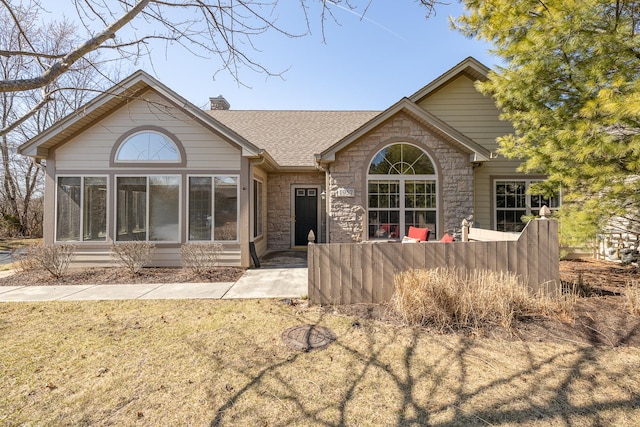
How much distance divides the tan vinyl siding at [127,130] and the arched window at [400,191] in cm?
467

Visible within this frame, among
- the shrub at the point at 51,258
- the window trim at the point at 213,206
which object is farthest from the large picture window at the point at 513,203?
the shrub at the point at 51,258

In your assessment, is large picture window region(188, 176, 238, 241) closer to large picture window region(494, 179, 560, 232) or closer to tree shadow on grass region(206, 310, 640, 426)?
tree shadow on grass region(206, 310, 640, 426)

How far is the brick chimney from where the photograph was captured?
16500 millimetres

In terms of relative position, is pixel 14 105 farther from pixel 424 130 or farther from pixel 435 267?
pixel 435 267

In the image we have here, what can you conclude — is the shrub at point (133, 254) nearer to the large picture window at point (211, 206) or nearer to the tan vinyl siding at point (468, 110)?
the large picture window at point (211, 206)

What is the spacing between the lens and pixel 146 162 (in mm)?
7988

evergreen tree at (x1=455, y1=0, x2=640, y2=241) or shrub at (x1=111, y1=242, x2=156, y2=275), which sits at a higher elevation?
evergreen tree at (x1=455, y1=0, x2=640, y2=241)

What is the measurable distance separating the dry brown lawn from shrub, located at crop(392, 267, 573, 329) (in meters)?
0.32

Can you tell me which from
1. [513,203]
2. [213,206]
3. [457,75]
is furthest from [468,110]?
[213,206]

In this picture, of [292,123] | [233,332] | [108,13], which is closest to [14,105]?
[292,123]

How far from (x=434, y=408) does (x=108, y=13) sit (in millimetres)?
5955

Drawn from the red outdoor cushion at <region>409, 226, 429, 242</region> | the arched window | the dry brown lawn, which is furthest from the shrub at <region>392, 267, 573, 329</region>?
the arched window

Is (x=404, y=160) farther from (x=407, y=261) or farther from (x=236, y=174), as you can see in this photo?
(x=236, y=174)

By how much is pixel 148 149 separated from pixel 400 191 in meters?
7.33
